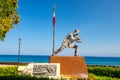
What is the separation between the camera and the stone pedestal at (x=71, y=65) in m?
24.8

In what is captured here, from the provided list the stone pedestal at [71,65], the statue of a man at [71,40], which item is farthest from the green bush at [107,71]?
the statue of a man at [71,40]

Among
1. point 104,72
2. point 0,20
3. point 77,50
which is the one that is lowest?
point 104,72

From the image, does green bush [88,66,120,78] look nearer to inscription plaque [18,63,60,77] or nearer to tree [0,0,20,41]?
inscription plaque [18,63,60,77]

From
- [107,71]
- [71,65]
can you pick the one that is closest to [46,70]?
[71,65]

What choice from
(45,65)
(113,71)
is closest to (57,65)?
(45,65)

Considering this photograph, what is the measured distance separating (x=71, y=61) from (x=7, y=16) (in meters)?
6.64

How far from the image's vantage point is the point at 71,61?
2495cm

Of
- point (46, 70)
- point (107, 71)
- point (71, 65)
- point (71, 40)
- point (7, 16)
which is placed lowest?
point (107, 71)

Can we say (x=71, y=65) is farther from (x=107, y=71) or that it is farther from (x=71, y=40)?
(x=107, y=71)

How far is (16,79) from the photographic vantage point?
17.7 metres

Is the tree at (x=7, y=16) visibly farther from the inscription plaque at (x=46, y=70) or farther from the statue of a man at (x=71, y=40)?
the statue of a man at (x=71, y=40)

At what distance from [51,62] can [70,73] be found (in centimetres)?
177

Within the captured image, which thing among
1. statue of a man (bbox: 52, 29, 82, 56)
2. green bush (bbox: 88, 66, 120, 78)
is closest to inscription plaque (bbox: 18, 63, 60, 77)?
statue of a man (bbox: 52, 29, 82, 56)

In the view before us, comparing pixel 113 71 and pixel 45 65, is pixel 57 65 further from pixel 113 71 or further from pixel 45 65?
pixel 113 71
